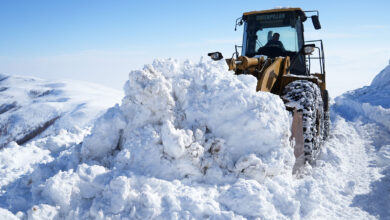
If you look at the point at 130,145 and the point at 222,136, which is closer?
the point at 130,145

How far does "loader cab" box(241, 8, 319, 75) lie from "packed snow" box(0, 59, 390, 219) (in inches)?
95.6

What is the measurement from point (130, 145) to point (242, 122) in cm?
114

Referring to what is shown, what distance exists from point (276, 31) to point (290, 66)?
130 cm

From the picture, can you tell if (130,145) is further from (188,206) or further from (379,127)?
(379,127)

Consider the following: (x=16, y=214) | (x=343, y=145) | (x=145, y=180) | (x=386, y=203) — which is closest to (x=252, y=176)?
(x=145, y=180)

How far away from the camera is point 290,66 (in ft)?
15.2

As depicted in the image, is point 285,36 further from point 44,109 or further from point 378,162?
point 44,109

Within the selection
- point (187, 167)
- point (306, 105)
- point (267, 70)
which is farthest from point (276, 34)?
point (187, 167)

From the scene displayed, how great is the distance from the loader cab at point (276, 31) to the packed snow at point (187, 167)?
2.43 metres

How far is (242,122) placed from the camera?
9.30 feet

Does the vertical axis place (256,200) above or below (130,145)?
below

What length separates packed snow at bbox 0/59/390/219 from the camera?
211 cm

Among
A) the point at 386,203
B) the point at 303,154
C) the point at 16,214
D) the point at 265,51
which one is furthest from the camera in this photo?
the point at 265,51

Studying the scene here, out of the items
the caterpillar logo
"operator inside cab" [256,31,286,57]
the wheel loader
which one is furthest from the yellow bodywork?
the caterpillar logo
